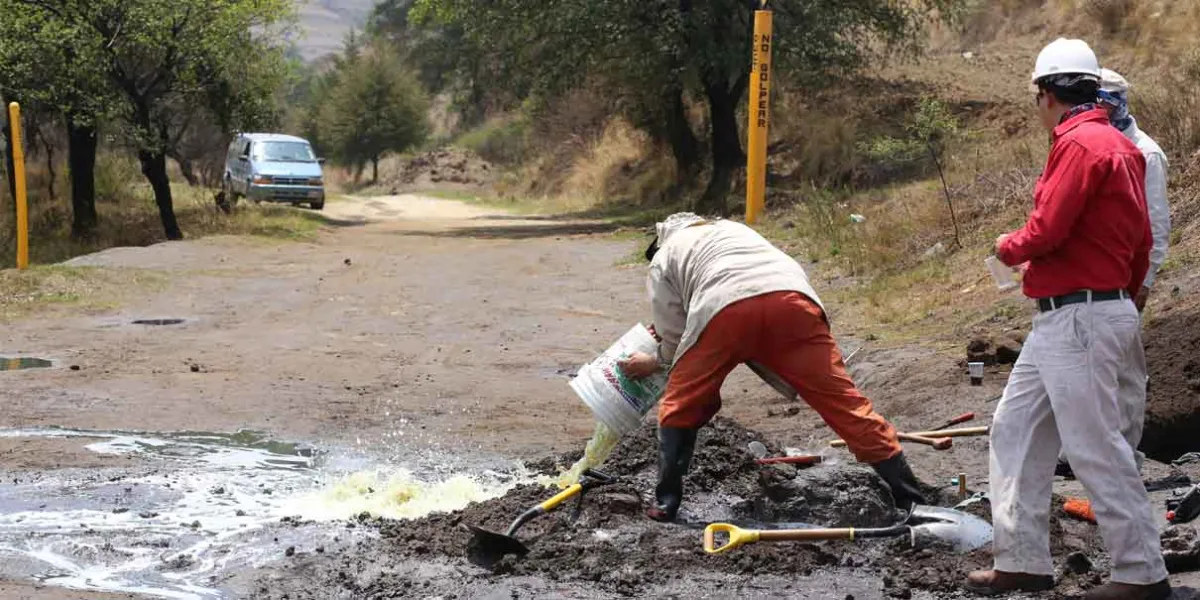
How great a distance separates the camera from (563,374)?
11555mm

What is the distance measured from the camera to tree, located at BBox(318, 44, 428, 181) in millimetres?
63562

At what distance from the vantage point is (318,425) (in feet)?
31.2

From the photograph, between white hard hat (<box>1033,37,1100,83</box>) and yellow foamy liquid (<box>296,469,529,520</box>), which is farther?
yellow foamy liquid (<box>296,469,529,520</box>)

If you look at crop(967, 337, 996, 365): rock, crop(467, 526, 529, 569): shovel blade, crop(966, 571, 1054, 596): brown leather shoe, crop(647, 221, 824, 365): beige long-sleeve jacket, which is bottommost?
crop(467, 526, 529, 569): shovel blade

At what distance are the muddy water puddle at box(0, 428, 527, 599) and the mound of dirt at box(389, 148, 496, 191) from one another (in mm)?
47167

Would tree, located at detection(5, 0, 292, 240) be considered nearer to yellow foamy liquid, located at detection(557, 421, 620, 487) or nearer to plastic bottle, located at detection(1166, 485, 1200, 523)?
yellow foamy liquid, located at detection(557, 421, 620, 487)

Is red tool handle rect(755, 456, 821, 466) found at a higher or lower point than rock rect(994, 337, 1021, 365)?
lower

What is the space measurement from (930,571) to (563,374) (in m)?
6.02

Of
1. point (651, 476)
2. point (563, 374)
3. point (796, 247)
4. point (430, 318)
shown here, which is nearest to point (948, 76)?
point (796, 247)

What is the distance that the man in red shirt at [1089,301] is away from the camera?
4.92 m

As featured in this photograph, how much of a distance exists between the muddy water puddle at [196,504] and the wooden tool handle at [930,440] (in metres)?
2.11

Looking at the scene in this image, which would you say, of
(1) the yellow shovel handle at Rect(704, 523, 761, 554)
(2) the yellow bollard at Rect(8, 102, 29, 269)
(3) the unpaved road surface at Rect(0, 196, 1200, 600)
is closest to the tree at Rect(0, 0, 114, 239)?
(2) the yellow bollard at Rect(8, 102, 29, 269)

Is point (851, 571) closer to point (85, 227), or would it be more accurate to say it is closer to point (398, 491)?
point (398, 491)

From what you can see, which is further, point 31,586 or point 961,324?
point 961,324
